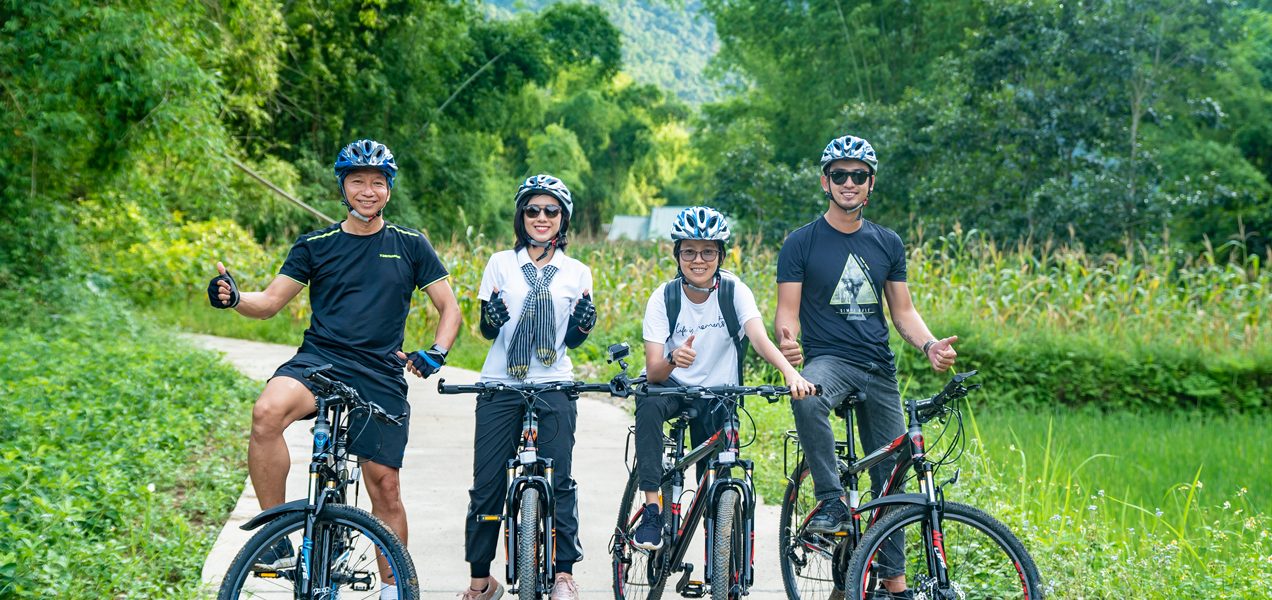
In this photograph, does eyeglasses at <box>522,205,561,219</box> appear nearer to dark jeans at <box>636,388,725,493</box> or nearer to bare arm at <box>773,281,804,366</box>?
Answer: dark jeans at <box>636,388,725,493</box>

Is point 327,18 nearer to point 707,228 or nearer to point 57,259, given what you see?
point 57,259

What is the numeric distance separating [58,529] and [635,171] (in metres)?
69.8

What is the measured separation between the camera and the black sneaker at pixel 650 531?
17.9 feet

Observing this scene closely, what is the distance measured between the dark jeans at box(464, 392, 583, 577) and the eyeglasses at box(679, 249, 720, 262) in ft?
2.70

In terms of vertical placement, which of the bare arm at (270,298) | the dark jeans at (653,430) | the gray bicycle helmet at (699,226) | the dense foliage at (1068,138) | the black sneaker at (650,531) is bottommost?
the black sneaker at (650,531)

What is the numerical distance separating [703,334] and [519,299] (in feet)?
2.79

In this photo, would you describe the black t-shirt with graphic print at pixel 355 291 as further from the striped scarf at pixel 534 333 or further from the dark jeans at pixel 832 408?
the dark jeans at pixel 832 408

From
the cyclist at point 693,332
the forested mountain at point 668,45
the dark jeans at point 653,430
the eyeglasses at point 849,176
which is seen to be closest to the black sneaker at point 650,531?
the cyclist at point 693,332

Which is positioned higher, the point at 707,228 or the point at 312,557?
the point at 707,228

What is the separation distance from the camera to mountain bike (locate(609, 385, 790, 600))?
5004 mm

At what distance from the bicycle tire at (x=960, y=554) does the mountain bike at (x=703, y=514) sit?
1.60 ft

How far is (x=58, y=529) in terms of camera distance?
5.79m

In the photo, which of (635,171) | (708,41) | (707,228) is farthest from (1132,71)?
(708,41)

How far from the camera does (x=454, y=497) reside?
825cm
